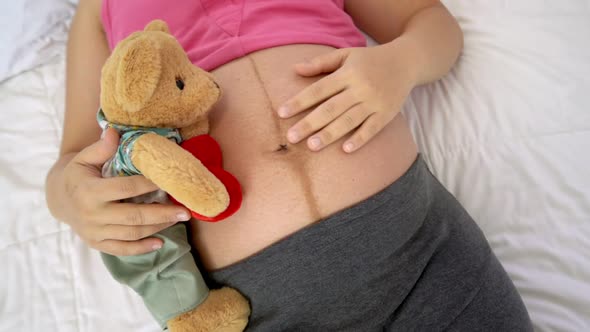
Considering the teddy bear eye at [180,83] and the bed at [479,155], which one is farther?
the bed at [479,155]

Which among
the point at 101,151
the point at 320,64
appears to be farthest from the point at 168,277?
the point at 320,64

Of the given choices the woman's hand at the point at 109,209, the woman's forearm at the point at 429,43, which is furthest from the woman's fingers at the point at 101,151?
the woman's forearm at the point at 429,43

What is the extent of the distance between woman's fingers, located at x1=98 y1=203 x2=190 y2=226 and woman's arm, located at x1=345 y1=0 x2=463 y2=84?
1.71 feet

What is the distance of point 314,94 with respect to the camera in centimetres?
70

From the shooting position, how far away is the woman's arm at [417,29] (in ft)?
2.81

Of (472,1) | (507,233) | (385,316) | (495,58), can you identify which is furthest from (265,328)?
(472,1)

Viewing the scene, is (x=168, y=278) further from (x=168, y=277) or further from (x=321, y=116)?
(x=321, y=116)

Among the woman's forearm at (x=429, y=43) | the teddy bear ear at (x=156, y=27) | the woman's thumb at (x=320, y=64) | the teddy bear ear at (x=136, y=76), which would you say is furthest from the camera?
the woman's forearm at (x=429, y=43)

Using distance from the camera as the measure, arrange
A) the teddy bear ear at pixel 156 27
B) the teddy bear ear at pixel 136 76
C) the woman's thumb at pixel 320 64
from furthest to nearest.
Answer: the woman's thumb at pixel 320 64 → the teddy bear ear at pixel 156 27 → the teddy bear ear at pixel 136 76

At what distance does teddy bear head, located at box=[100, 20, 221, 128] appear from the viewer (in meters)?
0.52

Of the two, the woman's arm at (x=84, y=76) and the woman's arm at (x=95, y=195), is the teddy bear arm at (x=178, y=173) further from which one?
the woman's arm at (x=84, y=76)

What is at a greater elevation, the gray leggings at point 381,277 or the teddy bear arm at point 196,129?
the teddy bear arm at point 196,129

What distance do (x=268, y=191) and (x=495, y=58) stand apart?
722mm

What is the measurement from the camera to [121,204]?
0.64 m
